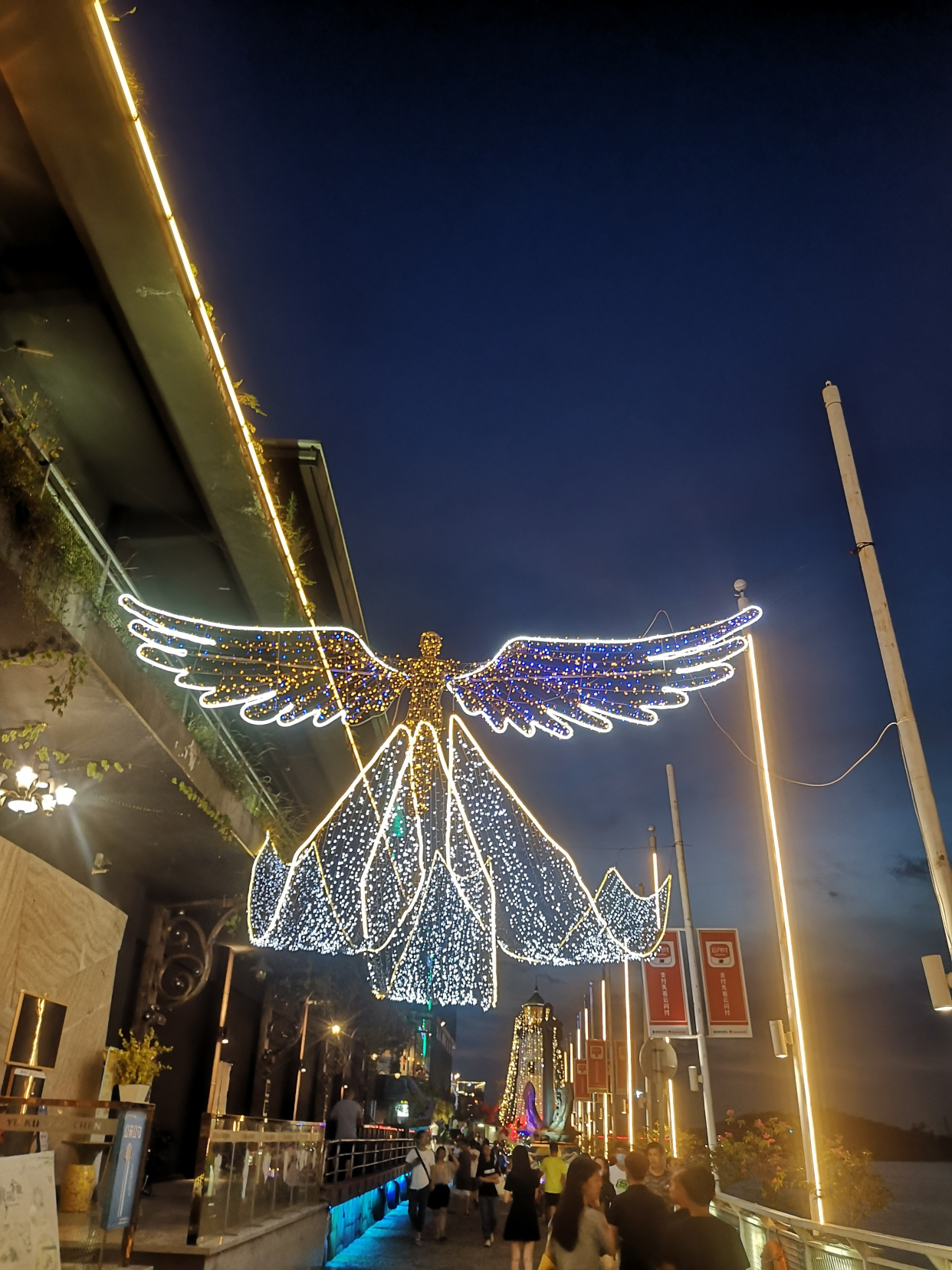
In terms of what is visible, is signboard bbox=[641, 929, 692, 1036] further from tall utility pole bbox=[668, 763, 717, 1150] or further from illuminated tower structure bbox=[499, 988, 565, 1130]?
illuminated tower structure bbox=[499, 988, 565, 1130]

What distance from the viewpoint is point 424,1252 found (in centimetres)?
1316

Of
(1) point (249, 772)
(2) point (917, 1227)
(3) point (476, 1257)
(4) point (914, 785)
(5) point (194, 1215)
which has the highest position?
(1) point (249, 772)

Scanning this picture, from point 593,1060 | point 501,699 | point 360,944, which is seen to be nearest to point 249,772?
point 360,944

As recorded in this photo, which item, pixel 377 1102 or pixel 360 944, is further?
pixel 377 1102

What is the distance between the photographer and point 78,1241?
5410 mm

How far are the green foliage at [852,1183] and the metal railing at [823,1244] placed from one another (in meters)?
3.70

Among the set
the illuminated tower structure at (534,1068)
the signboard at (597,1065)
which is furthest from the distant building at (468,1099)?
the signboard at (597,1065)

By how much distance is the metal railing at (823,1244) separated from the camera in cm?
477

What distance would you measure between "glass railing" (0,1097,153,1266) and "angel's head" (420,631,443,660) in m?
4.58

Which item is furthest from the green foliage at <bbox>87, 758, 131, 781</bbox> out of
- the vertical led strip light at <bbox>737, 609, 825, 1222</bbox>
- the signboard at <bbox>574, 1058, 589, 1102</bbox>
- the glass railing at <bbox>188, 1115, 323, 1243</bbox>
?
the signboard at <bbox>574, 1058, 589, 1102</bbox>

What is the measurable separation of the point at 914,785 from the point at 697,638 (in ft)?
8.43

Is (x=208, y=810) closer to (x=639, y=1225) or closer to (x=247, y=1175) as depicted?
(x=247, y=1175)

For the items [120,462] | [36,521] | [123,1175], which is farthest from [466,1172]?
[36,521]

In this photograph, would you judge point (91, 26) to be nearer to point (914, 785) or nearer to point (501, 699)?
point (501, 699)
